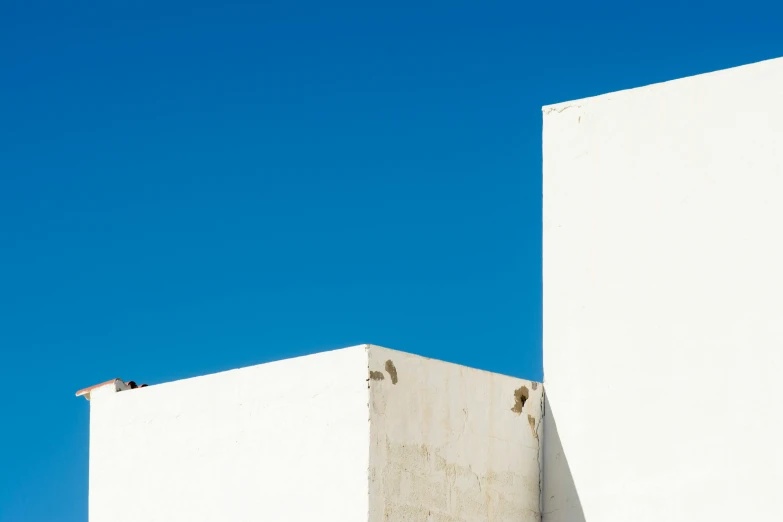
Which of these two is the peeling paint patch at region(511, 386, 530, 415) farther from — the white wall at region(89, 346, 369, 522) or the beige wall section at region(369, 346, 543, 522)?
the white wall at region(89, 346, 369, 522)

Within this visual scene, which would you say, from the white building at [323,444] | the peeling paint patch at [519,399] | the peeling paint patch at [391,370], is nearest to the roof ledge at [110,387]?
the white building at [323,444]

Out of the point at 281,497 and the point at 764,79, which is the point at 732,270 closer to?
the point at 764,79

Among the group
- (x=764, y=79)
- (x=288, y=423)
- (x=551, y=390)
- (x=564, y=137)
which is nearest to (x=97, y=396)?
(x=288, y=423)

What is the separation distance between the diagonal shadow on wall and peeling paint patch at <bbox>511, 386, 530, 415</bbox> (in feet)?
0.73

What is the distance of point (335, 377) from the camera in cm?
758

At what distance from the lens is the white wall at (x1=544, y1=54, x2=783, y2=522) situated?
7973 millimetres

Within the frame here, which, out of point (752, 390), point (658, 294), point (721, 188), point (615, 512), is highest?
point (721, 188)

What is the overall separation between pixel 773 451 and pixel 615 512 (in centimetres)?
116

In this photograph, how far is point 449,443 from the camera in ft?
26.2

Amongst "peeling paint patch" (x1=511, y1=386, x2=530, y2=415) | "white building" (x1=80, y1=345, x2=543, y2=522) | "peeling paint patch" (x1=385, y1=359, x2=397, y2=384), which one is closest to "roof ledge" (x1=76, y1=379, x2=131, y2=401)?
"white building" (x1=80, y1=345, x2=543, y2=522)

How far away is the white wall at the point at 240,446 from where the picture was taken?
24.5ft

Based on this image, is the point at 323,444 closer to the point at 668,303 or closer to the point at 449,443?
the point at 449,443

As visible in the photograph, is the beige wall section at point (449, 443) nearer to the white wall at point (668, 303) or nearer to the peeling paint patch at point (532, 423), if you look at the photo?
the peeling paint patch at point (532, 423)

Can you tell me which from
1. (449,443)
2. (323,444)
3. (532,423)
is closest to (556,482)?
(532,423)
